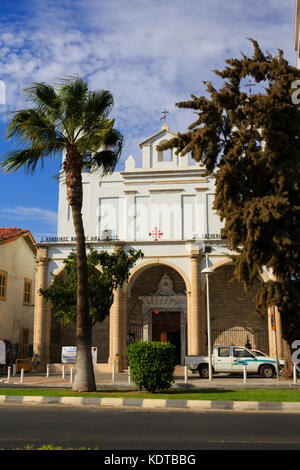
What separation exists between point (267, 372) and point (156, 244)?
32.5 feet

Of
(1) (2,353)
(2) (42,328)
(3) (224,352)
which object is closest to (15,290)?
(1) (2,353)

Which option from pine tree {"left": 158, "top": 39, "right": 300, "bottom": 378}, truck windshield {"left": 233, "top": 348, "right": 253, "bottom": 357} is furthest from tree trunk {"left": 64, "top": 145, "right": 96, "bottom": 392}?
truck windshield {"left": 233, "top": 348, "right": 253, "bottom": 357}

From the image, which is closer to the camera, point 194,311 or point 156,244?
point 194,311

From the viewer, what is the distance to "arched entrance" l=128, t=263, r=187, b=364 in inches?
1222

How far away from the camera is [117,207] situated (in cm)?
3306

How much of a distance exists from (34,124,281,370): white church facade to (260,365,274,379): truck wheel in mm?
6801

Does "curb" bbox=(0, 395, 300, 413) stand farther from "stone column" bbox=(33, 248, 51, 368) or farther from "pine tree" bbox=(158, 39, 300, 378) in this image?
"stone column" bbox=(33, 248, 51, 368)


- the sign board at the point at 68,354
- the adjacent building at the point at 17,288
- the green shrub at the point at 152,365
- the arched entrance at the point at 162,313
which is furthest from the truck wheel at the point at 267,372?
the adjacent building at the point at 17,288

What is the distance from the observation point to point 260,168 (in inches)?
771

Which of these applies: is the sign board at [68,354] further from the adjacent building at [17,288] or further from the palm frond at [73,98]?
the palm frond at [73,98]

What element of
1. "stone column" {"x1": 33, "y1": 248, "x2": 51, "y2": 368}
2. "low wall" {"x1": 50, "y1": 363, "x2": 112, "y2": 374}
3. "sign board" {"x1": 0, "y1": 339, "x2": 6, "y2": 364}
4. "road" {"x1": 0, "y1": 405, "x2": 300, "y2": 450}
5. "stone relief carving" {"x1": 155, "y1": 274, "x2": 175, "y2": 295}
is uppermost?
"stone relief carving" {"x1": 155, "y1": 274, "x2": 175, "y2": 295}

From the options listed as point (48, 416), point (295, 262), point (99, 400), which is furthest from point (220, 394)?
point (295, 262)

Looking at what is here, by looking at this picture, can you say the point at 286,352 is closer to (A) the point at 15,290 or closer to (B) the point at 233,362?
(B) the point at 233,362
